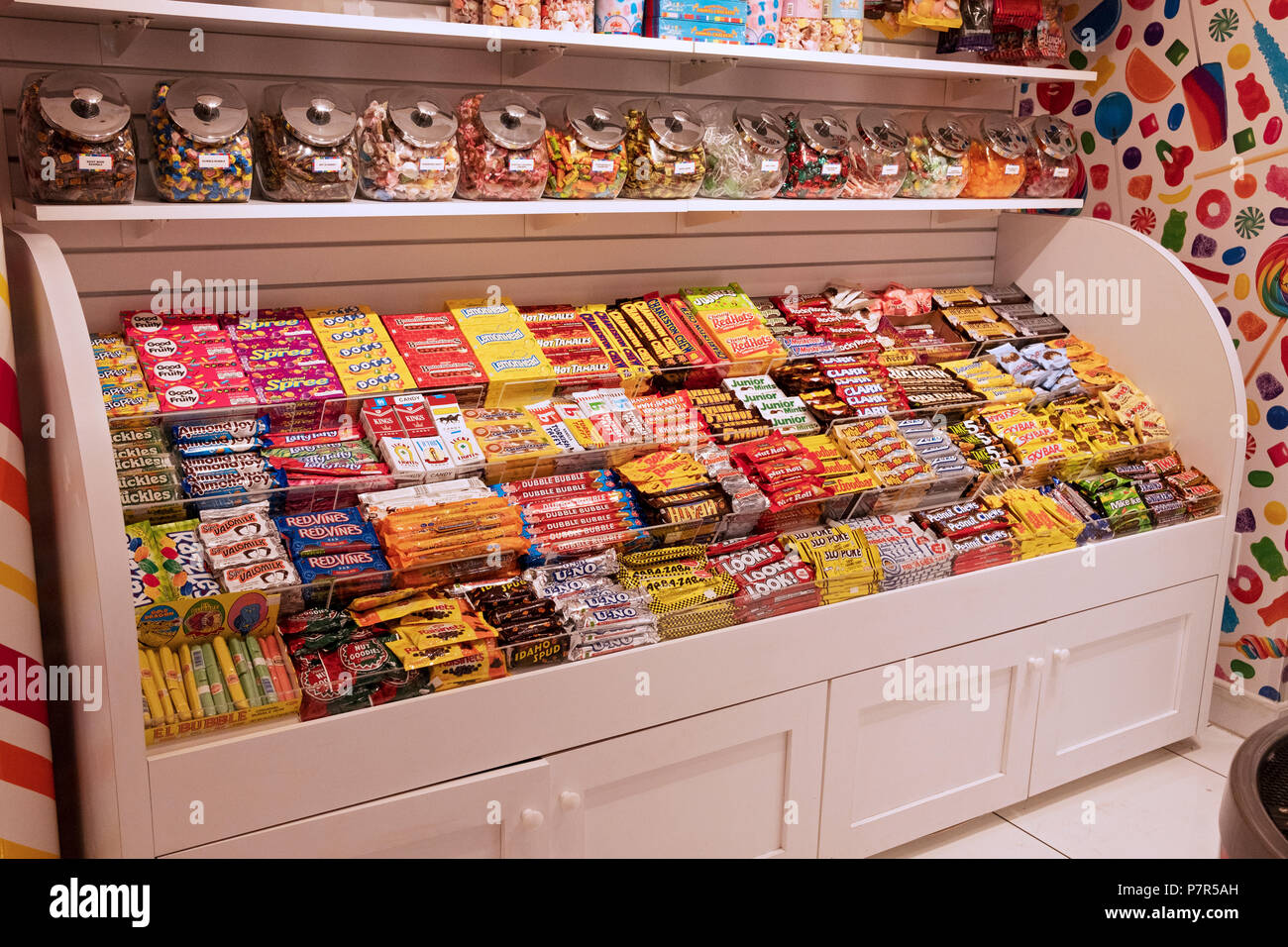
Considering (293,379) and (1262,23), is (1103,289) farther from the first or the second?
(293,379)

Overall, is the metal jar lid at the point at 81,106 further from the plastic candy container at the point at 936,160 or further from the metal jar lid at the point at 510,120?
the plastic candy container at the point at 936,160

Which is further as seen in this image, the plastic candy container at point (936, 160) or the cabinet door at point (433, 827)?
the plastic candy container at point (936, 160)

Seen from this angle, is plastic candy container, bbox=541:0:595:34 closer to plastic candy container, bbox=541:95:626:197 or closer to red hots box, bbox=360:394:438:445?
plastic candy container, bbox=541:95:626:197

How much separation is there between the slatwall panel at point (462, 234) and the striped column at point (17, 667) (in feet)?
1.87

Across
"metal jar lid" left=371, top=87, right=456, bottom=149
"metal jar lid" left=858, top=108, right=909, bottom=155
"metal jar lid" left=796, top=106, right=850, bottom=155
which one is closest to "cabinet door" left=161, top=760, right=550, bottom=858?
"metal jar lid" left=371, top=87, right=456, bottom=149

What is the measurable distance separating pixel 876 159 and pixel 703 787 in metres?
1.86

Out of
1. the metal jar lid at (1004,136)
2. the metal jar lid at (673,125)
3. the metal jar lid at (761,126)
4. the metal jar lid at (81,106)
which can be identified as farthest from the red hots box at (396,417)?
the metal jar lid at (1004,136)

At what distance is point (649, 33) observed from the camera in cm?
282

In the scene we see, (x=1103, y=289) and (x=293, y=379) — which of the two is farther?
(x=1103, y=289)

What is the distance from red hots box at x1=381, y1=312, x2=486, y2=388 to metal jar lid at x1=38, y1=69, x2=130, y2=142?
0.78 metres

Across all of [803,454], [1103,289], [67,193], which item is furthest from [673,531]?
[1103,289]

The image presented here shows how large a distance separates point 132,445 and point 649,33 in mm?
1618

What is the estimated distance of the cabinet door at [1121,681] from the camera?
320cm

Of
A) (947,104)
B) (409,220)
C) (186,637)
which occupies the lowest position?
(186,637)
